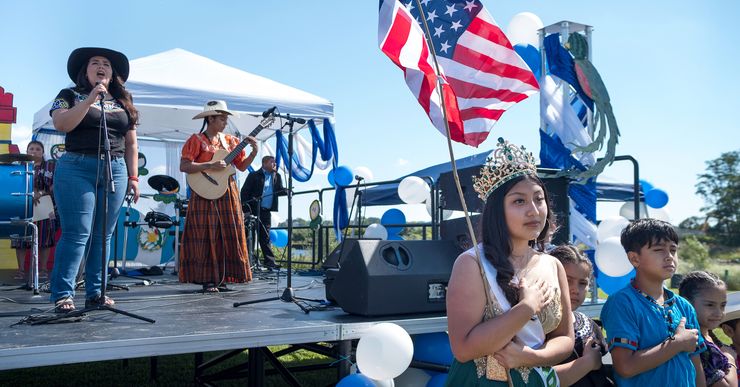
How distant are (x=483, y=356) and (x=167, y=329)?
1.76 metres

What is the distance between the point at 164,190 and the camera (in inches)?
309

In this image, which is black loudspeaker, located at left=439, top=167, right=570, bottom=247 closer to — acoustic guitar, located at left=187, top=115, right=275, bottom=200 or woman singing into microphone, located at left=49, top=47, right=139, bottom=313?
acoustic guitar, located at left=187, top=115, right=275, bottom=200

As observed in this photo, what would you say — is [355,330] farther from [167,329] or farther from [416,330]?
[167,329]

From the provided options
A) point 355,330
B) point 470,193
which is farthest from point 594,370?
point 470,193

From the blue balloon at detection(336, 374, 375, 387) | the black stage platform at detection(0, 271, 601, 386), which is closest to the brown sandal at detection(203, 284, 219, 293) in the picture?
the black stage platform at detection(0, 271, 601, 386)

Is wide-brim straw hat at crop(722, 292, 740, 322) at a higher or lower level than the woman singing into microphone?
lower

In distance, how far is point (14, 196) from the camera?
212 inches

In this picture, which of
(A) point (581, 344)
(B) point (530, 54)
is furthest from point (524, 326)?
(B) point (530, 54)

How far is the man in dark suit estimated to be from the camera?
844cm

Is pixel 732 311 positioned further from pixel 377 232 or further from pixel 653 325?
pixel 377 232

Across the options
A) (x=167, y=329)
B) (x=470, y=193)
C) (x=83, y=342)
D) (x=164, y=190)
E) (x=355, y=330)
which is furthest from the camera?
(x=164, y=190)

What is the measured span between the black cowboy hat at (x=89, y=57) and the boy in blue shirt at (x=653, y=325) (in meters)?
3.19

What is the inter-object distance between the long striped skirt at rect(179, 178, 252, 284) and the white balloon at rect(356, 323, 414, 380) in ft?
8.06

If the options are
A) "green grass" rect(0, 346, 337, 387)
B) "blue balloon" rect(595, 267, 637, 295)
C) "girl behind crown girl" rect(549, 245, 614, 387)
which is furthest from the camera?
"blue balloon" rect(595, 267, 637, 295)
